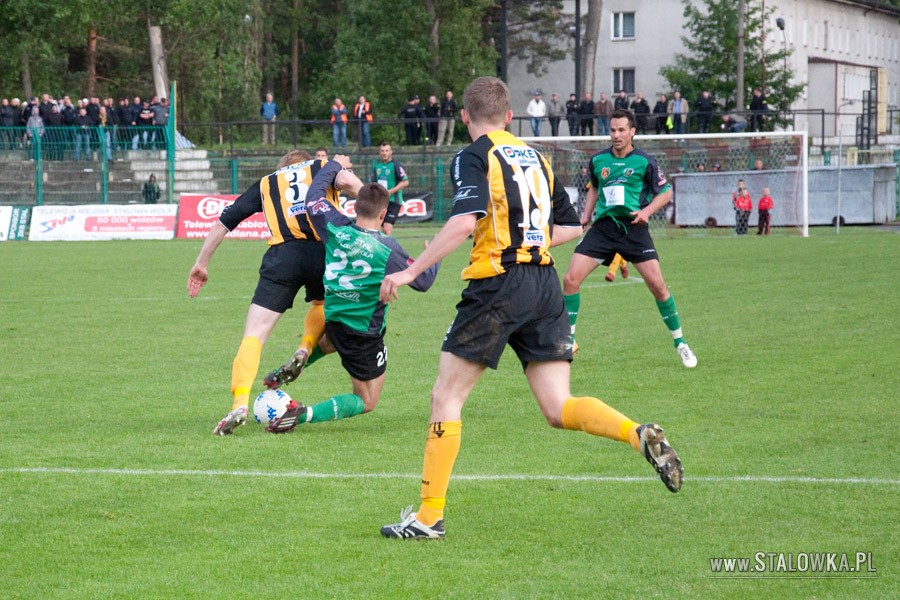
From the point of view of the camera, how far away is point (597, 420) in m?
5.25

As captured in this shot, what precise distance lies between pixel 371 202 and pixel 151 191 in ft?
93.1

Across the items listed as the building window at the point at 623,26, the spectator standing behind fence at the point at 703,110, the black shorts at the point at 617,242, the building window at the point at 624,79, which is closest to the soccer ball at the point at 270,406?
the black shorts at the point at 617,242

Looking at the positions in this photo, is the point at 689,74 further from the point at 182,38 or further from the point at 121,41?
the point at 121,41

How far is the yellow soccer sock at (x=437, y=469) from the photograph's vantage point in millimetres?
5117

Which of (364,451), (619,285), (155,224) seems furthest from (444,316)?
(155,224)

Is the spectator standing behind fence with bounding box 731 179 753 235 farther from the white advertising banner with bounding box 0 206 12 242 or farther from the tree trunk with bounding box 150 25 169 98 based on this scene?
the tree trunk with bounding box 150 25 169 98

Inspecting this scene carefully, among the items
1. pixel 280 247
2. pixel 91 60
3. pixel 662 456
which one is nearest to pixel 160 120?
pixel 91 60

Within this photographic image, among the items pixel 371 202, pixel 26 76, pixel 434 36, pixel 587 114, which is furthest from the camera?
pixel 434 36

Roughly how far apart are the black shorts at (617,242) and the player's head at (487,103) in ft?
17.0

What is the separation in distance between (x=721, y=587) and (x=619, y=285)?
13.5 meters

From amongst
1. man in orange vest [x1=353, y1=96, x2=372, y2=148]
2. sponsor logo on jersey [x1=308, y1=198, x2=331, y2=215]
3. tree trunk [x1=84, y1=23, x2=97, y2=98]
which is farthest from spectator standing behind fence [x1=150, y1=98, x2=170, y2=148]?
sponsor logo on jersey [x1=308, y1=198, x2=331, y2=215]

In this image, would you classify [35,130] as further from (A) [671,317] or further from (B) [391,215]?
(A) [671,317]

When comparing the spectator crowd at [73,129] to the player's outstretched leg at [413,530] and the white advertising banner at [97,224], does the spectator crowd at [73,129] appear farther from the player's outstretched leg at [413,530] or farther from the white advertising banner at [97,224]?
the player's outstretched leg at [413,530]

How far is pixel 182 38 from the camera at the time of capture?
56438 millimetres
